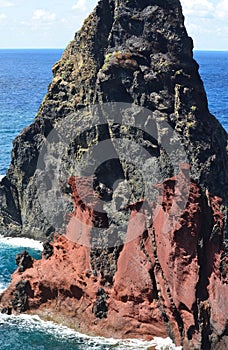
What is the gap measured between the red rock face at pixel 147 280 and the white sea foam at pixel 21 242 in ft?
67.0

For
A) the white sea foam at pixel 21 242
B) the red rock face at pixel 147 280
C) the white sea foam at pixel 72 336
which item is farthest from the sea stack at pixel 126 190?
the white sea foam at pixel 21 242

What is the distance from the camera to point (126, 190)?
62500mm

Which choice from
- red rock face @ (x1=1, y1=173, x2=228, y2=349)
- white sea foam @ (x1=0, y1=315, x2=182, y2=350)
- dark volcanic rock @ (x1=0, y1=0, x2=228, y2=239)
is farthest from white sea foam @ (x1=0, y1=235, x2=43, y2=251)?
white sea foam @ (x1=0, y1=315, x2=182, y2=350)

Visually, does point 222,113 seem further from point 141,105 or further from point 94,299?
point 94,299

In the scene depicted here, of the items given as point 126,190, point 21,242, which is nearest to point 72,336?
point 126,190

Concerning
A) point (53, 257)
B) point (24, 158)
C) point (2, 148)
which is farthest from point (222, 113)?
point (53, 257)

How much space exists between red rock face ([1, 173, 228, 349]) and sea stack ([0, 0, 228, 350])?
0.23ft

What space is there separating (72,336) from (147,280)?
6445 millimetres

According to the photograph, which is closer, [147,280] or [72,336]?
[147,280]

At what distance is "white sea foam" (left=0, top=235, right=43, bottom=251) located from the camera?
67.2 m

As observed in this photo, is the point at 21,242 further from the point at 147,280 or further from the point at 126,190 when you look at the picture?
the point at 147,280

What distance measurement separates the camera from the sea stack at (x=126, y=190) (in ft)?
125

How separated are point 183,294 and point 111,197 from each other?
26.2 metres

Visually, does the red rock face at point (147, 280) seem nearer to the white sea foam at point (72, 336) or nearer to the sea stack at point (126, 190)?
the sea stack at point (126, 190)
